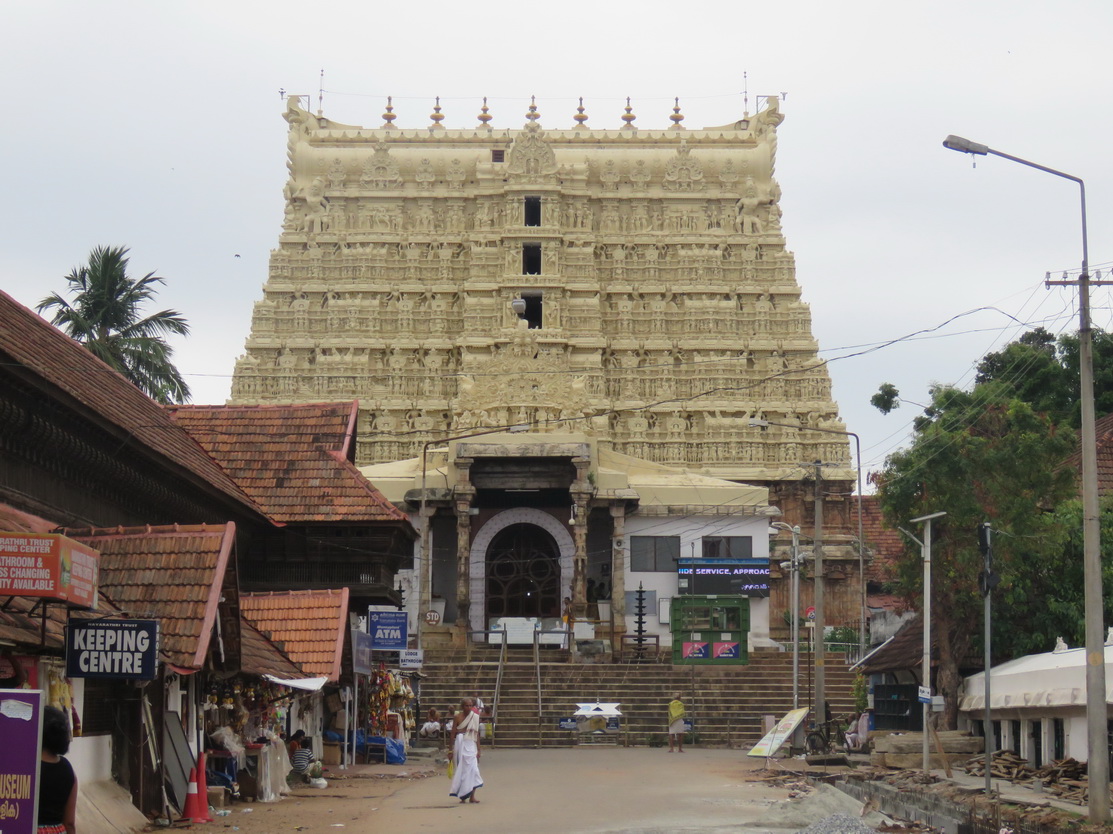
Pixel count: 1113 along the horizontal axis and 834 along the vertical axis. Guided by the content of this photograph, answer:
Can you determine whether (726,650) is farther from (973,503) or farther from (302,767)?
(302,767)

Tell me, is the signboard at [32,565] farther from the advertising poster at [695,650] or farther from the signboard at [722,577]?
the signboard at [722,577]

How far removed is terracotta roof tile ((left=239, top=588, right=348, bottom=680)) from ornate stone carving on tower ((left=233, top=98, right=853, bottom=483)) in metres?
32.4

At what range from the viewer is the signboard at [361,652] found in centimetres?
2806

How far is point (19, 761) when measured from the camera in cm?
1020

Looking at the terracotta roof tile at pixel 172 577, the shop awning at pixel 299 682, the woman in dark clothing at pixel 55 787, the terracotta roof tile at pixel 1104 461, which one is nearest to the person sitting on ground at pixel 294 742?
the shop awning at pixel 299 682

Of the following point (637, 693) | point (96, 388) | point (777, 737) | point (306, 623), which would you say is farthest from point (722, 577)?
point (96, 388)

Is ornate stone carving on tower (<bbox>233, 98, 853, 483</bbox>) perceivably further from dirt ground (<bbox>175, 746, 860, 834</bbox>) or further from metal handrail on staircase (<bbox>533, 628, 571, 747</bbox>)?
dirt ground (<bbox>175, 746, 860, 834</bbox>)

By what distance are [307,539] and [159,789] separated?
11268 mm

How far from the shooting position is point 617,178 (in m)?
67.1

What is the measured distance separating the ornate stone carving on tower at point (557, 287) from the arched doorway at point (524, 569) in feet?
25.1

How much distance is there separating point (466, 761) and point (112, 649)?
7488 millimetres

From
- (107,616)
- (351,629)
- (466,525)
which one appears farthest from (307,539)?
(466,525)

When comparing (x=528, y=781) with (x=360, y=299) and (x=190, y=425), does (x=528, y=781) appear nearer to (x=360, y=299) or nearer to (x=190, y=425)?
(x=190, y=425)

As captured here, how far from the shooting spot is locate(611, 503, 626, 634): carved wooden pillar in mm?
48375
